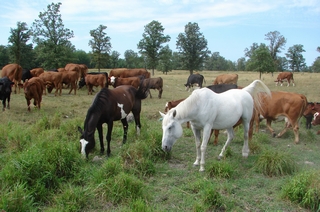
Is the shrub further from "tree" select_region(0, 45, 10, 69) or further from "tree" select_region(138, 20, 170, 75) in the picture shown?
"tree" select_region(0, 45, 10, 69)

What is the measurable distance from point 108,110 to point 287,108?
558 cm

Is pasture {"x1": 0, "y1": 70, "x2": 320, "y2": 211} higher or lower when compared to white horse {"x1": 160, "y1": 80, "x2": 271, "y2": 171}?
lower

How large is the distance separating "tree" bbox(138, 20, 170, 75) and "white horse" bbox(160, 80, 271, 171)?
39.0 meters

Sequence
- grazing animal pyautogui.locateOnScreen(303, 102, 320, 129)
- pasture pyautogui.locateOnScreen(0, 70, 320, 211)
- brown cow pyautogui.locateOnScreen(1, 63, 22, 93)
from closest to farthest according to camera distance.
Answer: pasture pyautogui.locateOnScreen(0, 70, 320, 211) < grazing animal pyautogui.locateOnScreen(303, 102, 320, 129) < brown cow pyautogui.locateOnScreen(1, 63, 22, 93)

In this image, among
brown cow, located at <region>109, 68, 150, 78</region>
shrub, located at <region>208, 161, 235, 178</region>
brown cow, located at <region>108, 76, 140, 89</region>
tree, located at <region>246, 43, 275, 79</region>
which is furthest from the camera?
tree, located at <region>246, 43, 275, 79</region>

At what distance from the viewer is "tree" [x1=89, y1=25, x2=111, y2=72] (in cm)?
4069

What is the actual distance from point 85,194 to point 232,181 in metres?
2.64

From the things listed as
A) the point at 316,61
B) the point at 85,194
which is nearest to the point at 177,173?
the point at 85,194

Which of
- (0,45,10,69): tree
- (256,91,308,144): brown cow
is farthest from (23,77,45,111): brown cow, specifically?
(0,45,10,69): tree

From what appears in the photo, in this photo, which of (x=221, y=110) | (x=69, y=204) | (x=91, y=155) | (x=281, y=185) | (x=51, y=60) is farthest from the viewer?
(x=51, y=60)

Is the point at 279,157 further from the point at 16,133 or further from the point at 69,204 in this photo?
the point at 16,133

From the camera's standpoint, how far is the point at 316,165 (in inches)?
240

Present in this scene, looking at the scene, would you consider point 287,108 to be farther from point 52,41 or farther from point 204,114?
point 52,41

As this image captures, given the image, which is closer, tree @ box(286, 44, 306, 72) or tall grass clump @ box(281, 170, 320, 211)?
tall grass clump @ box(281, 170, 320, 211)
